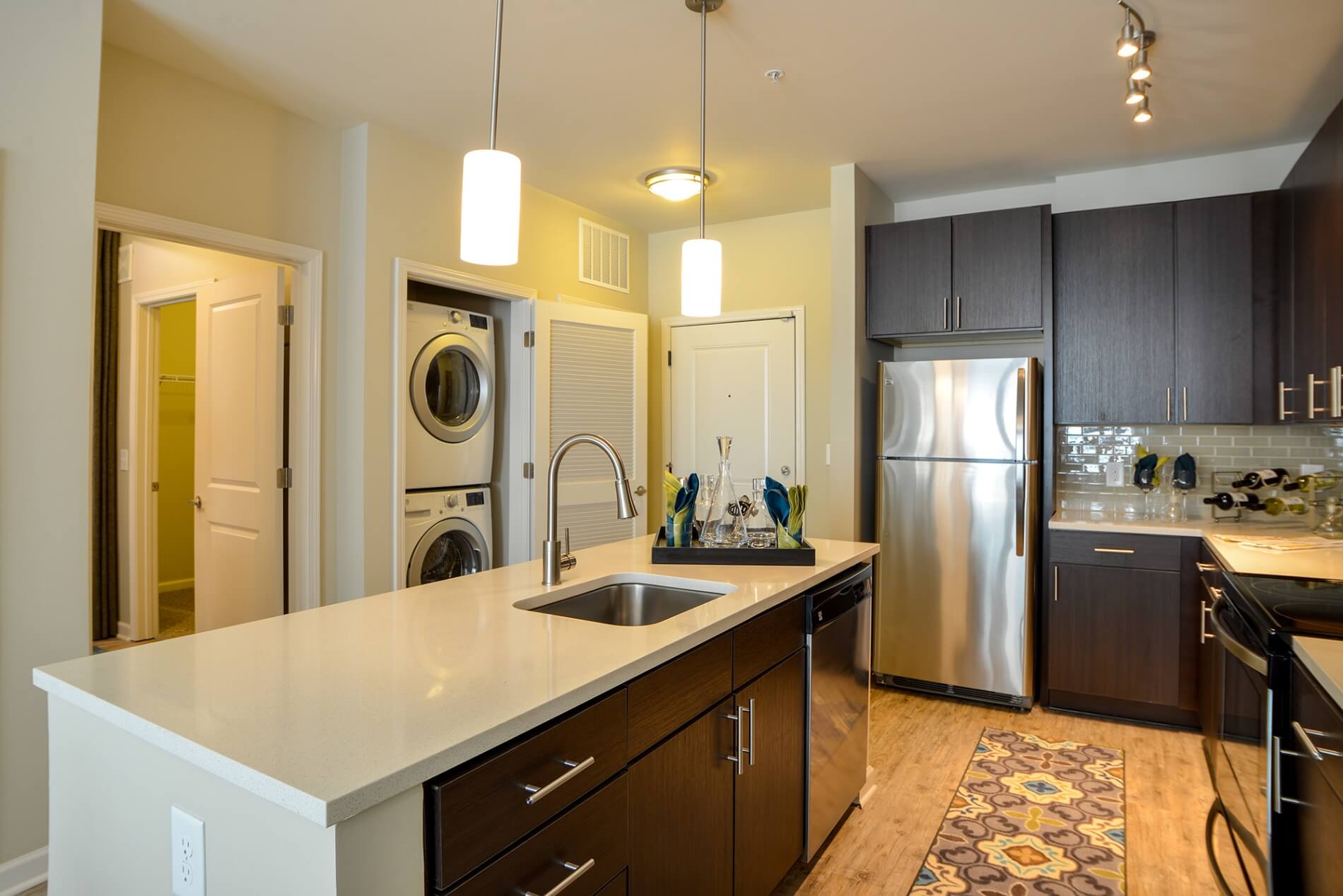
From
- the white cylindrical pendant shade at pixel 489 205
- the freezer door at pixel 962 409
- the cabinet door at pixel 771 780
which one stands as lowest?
the cabinet door at pixel 771 780

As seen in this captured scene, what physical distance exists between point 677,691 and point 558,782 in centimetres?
41

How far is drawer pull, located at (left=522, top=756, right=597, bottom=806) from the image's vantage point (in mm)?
1148

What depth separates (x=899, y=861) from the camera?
2324 millimetres

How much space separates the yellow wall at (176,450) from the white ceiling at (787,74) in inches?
128

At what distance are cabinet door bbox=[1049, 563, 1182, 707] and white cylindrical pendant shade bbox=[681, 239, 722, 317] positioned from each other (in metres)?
2.33

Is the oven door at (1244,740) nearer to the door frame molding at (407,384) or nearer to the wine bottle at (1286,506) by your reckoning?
the wine bottle at (1286,506)

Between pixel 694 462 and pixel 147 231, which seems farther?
pixel 694 462

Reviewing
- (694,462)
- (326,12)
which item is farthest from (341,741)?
(694,462)

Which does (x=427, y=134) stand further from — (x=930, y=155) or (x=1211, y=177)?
(x=1211, y=177)

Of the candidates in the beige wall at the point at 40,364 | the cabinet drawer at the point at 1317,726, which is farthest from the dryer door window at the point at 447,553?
the cabinet drawer at the point at 1317,726

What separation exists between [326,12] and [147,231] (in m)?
1.04

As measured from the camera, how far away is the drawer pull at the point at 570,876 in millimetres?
1176

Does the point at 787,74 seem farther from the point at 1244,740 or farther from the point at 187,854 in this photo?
the point at 187,854

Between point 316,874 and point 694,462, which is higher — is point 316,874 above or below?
below
